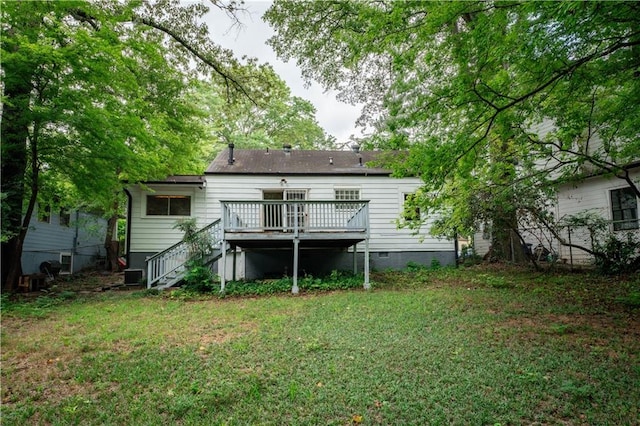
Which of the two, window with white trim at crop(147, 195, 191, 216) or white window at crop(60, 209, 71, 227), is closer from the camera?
window with white trim at crop(147, 195, 191, 216)

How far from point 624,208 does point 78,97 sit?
1671cm

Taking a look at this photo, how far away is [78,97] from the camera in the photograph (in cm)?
792

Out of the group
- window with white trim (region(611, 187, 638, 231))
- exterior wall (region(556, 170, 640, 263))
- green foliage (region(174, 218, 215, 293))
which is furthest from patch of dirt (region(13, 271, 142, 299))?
window with white trim (region(611, 187, 638, 231))

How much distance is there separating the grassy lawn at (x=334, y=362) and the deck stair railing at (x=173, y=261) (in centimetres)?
244

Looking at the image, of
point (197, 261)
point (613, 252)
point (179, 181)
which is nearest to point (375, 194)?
point (197, 261)

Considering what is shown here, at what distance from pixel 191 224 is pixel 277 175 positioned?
370 centimetres

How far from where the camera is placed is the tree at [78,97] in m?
7.48

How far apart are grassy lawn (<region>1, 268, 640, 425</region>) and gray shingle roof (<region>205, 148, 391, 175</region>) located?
243 inches

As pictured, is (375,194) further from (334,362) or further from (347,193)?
(334,362)

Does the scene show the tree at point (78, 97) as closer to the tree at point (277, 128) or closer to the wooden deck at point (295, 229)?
the wooden deck at point (295, 229)

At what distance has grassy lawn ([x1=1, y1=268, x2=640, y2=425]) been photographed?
318cm

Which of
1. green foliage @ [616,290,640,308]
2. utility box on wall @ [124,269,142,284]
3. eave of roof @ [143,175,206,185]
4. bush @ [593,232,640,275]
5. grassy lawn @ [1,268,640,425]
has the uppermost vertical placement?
eave of roof @ [143,175,206,185]

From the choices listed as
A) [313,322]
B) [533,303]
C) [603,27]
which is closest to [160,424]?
[313,322]

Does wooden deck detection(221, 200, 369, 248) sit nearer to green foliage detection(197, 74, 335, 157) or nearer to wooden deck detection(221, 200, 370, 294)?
wooden deck detection(221, 200, 370, 294)
